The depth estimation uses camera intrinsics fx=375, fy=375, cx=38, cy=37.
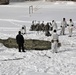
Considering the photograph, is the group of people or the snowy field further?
the group of people

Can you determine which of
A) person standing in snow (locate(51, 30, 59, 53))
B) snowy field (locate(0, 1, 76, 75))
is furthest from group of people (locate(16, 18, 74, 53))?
snowy field (locate(0, 1, 76, 75))

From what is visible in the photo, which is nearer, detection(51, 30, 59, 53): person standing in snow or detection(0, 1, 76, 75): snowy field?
detection(0, 1, 76, 75): snowy field

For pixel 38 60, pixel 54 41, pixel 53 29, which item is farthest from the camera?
pixel 53 29

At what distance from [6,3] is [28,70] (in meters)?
27.2

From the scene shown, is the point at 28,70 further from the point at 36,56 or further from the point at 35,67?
the point at 36,56

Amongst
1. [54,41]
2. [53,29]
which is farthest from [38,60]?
[53,29]

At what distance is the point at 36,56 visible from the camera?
599 inches

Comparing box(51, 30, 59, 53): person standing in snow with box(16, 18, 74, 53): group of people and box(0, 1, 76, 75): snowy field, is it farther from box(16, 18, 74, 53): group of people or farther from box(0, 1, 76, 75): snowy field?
box(0, 1, 76, 75): snowy field

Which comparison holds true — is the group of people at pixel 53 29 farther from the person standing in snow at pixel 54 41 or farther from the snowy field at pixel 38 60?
the snowy field at pixel 38 60

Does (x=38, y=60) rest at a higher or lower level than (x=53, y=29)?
lower

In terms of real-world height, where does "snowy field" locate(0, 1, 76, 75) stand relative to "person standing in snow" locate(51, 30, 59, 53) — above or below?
below

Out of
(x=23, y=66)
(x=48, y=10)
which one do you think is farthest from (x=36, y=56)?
(x=48, y=10)

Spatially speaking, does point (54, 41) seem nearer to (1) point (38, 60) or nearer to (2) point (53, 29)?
(1) point (38, 60)

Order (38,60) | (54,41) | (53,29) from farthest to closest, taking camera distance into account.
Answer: (53,29)
(54,41)
(38,60)
